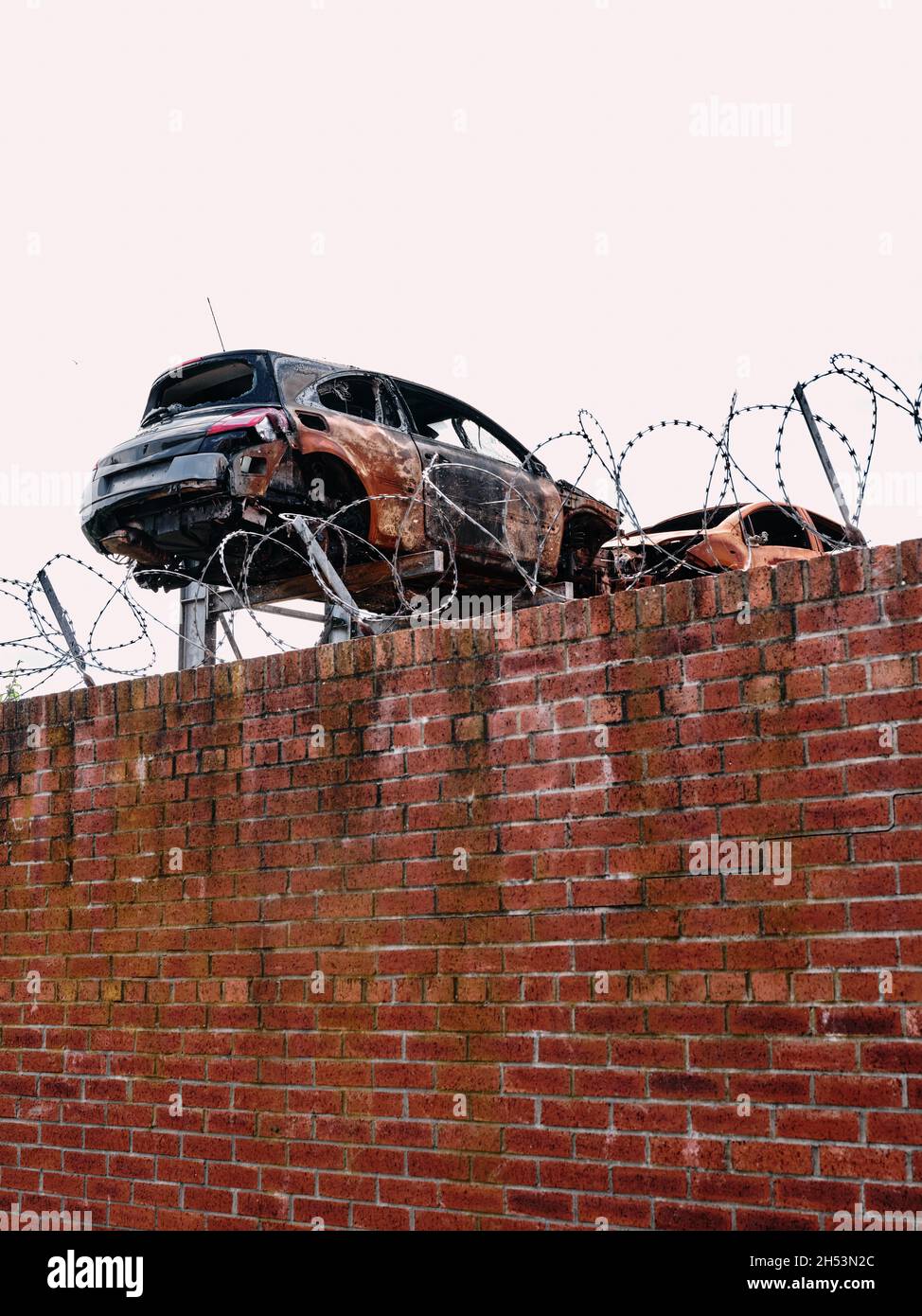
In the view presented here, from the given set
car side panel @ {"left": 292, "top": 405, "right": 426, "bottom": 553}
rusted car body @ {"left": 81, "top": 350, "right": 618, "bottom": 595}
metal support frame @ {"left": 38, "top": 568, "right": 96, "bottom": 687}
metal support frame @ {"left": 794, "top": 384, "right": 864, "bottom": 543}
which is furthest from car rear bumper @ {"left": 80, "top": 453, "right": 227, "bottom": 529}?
metal support frame @ {"left": 794, "top": 384, "right": 864, "bottom": 543}

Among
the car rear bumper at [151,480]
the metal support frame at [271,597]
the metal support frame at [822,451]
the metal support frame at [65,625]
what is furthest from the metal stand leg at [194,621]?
the metal support frame at [822,451]

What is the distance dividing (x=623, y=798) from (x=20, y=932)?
10.7 feet

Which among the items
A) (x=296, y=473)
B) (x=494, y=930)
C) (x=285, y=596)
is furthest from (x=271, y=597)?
(x=494, y=930)

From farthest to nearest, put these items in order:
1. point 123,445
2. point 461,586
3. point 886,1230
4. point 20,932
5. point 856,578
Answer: point 461,586
point 123,445
point 20,932
point 856,578
point 886,1230

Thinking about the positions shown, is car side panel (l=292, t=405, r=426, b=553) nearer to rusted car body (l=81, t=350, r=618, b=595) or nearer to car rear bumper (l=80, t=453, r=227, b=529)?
A: rusted car body (l=81, t=350, r=618, b=595)

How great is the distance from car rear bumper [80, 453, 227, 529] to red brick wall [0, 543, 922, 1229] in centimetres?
216

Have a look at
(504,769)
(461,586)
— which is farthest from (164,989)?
(461,586)

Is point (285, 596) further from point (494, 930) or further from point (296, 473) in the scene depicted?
point (494, 930)

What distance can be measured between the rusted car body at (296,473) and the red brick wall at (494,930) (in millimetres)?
2279

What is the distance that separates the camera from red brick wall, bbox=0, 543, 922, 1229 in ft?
14.2

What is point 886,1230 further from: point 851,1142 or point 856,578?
point 856,578

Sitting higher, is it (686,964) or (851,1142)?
(686,964)

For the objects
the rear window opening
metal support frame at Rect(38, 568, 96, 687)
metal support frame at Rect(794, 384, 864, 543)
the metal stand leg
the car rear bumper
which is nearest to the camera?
metal support frame at Rect(794, 384, 864, 543)

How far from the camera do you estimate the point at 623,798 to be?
4.82m
